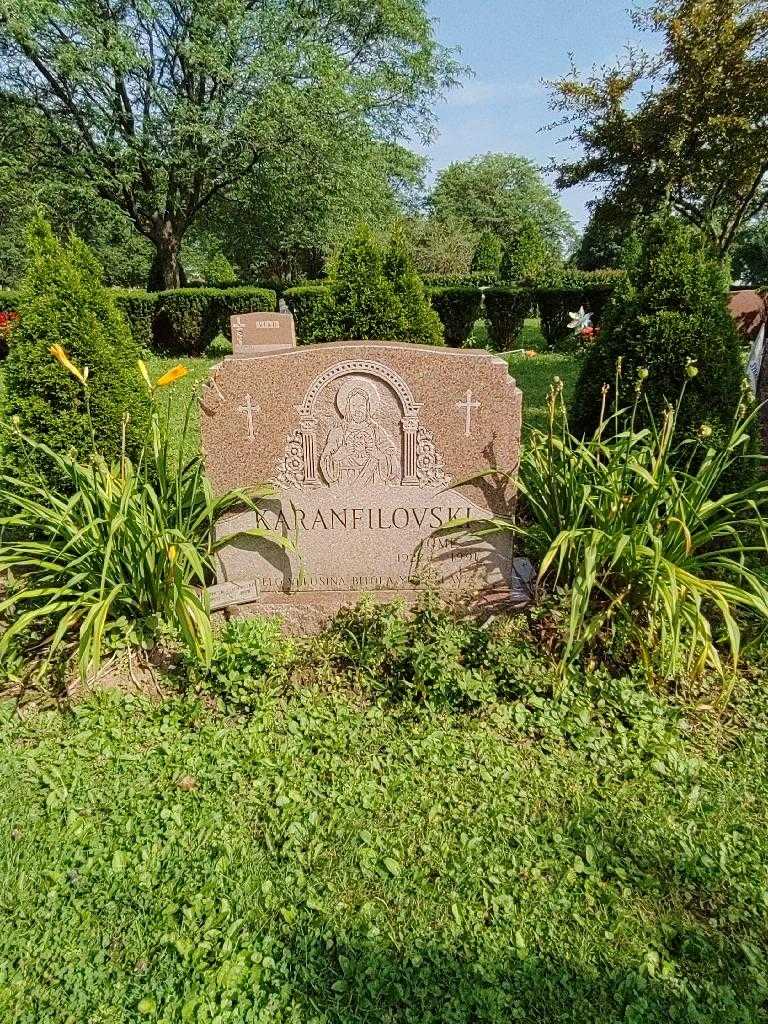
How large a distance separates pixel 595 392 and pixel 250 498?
7.65ft

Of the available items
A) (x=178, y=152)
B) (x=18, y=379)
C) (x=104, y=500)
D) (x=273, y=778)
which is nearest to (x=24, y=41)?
(x=178, y=152)

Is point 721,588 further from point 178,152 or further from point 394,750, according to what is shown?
point 178,152

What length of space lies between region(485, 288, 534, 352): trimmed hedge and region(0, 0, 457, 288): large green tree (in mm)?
6374

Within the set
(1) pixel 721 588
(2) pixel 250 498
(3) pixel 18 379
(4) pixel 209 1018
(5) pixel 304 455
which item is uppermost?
(3) pixel 18 379

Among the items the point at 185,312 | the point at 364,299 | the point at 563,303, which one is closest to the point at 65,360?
the point at 364,299

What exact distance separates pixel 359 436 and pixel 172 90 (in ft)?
55.0

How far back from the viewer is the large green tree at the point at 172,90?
13.5 meters

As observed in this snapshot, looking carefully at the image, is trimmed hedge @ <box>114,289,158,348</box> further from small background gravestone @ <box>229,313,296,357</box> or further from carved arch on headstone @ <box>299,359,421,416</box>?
carved arch on headstone @ <box>299,359,421,416</box>

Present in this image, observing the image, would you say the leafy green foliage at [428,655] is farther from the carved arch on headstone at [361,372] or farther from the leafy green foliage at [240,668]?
the carved arch on headstone at [361,372]

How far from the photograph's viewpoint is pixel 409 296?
19.4 ft

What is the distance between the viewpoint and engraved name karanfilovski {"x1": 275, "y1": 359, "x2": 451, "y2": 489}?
302 cm

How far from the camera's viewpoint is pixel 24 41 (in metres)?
13.0

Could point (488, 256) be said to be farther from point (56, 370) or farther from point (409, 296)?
point (56, 370)

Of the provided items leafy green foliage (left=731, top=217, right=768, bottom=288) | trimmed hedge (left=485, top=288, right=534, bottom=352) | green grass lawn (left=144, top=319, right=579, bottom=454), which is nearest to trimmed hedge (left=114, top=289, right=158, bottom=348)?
green grass lawn (left=144, top=319, right=579, bottom=454)
